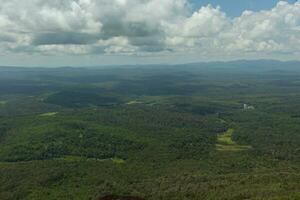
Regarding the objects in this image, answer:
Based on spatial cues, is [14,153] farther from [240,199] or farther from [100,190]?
[240,199]

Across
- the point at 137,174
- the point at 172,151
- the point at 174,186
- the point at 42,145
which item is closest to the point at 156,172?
the point at 137,174

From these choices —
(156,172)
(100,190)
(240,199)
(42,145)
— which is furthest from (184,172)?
(42,145)

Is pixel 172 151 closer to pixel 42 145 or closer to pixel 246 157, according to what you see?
pixel 246 157

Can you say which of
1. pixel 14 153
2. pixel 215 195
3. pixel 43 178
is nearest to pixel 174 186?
pixel 215 195

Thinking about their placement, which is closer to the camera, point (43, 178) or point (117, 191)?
point (117, 191)

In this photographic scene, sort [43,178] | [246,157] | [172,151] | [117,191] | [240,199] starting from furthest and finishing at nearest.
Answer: [172,151] → [246,157] → [43,178] → [117,191] → [240,199]

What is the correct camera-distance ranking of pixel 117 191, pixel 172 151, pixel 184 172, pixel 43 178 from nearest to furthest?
1. pixel 117 191
2. pixel 43 178
3. pixel 184 172
4. pixel 172 151

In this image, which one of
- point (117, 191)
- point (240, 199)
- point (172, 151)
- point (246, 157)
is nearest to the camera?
point (240, 199)

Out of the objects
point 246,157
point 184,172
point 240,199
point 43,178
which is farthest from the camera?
point 246,157

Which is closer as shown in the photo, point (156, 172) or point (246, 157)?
point (156, 172)
